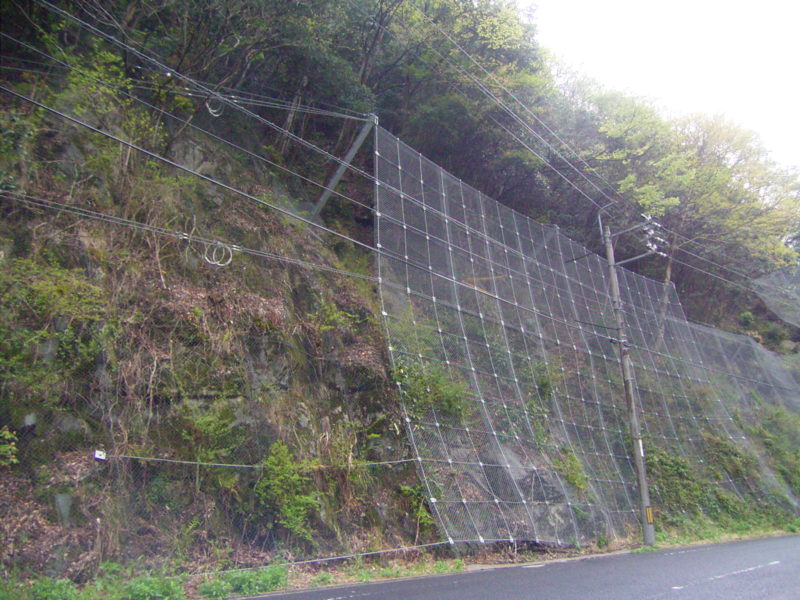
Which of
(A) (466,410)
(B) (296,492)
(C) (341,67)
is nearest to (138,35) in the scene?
(C) (341,67)

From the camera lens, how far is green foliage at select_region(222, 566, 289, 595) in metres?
7.16

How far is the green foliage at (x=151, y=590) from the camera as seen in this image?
637cm

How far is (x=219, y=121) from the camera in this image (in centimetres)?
1384

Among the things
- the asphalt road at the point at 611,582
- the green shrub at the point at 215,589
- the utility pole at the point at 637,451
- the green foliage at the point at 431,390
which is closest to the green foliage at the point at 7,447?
the green shrub at the point at 215,589

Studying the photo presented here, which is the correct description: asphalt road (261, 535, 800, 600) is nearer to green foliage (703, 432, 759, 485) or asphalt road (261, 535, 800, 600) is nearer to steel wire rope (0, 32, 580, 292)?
steel wire rope (0, 32, 580, 292)

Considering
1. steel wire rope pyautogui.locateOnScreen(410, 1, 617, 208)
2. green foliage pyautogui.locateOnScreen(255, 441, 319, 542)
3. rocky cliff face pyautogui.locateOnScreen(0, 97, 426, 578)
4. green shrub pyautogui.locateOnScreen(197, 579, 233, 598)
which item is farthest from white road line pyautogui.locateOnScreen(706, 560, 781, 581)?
steel wire rope pyautogui.locateOnScreen(410, 1, 617, 208)

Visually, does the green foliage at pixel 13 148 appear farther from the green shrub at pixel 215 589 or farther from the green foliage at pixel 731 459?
the green foliage at pixel 731 459

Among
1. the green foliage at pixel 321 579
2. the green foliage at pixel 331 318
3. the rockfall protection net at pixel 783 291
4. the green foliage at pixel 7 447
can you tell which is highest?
the rockfall protection net at pixel 783 291

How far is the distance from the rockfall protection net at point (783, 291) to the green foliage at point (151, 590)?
96.9 feet

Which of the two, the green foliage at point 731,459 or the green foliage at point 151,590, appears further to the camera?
the green foliage at point 731,459

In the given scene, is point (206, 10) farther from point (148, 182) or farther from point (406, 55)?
point (406, 55)

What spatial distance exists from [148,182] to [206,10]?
3677 millimetres

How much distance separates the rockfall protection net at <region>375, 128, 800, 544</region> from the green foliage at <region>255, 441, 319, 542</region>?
229 centimetres

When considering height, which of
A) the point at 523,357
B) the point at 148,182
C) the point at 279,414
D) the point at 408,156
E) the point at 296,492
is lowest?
the point at 296,492
